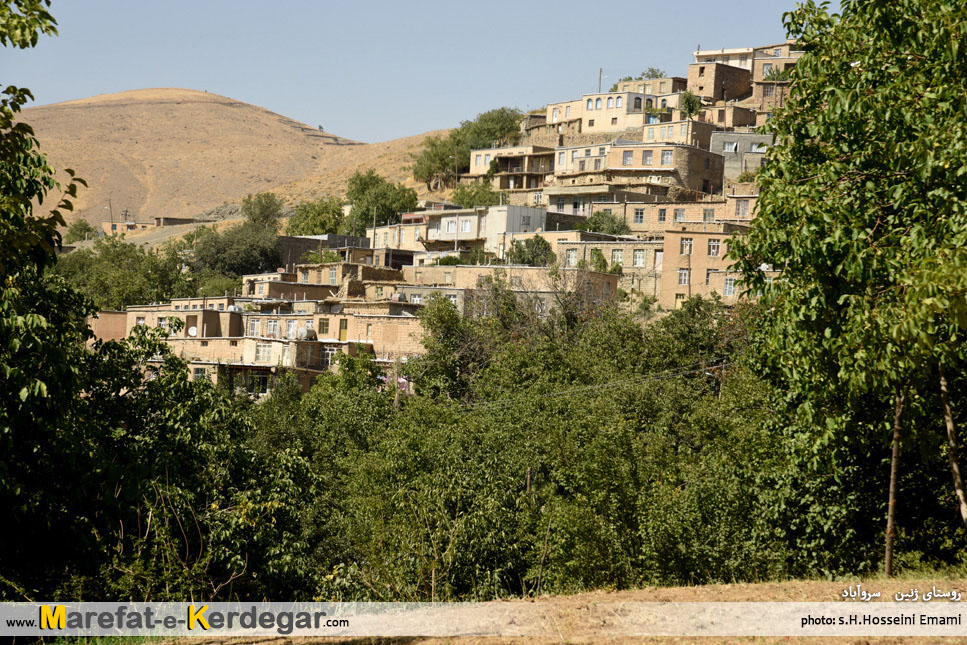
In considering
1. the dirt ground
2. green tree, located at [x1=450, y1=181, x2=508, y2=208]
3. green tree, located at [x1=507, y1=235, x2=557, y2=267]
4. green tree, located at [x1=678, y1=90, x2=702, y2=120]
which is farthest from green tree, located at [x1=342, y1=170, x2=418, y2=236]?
the dirt ground

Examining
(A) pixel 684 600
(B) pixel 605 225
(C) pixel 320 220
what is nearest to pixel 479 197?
(C) pixel 320 220

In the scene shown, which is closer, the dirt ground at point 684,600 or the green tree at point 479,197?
the dirt ground at point 684,600

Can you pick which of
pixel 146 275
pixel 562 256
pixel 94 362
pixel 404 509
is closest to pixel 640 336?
pixel 562 256

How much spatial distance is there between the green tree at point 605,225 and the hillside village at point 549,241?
86cm

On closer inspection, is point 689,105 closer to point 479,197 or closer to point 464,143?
point 479,197

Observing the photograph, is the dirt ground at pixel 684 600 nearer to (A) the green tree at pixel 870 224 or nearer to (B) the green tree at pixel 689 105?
(A) the green tree at pixel 870 224

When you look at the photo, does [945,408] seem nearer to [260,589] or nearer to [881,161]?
[881,161]

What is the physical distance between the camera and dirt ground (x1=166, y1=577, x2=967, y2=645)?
8242 millimetres

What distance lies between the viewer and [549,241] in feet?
185

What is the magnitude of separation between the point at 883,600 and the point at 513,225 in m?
53.6

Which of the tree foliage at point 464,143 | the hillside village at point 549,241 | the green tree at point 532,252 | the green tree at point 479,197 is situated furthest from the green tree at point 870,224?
the tree foliage at point 464,143

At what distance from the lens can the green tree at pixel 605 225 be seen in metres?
60.9

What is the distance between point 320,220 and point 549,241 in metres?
33.4

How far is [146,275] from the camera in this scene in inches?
2640
